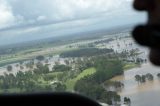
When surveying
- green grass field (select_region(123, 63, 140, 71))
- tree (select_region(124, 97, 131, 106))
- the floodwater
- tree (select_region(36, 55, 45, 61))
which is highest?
tree (select_region(36, 55, 45, 61))

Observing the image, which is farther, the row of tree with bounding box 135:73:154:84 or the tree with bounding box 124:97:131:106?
the row of tree with bounding box 135:73:154:84

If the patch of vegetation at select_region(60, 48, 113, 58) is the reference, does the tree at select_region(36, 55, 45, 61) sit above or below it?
below

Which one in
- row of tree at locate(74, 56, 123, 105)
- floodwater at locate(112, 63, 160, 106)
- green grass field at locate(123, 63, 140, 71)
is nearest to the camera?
floodwater at locate(112, 63, 160, 106)

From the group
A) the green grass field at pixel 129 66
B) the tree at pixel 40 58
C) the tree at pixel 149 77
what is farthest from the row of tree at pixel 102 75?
the tree at pixel 40 58

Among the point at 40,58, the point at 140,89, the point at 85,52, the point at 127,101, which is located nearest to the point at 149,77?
the point at 140,89

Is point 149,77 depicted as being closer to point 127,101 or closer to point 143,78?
point 143,78

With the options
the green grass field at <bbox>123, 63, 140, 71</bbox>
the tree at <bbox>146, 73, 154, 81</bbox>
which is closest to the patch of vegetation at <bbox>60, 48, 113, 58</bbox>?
the green grass field at <bbox>123, 63, 140, 71</bbox>

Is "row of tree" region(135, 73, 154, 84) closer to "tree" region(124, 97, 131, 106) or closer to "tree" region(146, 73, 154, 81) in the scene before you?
"tree" region(146, 73, 154, 81)

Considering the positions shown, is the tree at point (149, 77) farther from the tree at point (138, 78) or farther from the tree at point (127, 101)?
the tree at point (127, 101)
